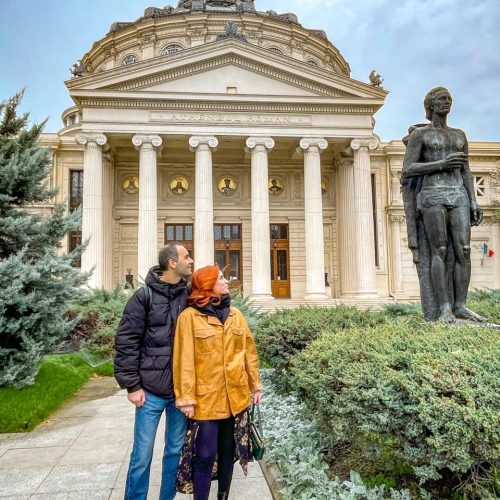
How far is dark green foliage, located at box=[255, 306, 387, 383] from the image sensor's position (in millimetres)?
7262

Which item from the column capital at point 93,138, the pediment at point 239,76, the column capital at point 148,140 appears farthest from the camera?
the pediment at point 239,76

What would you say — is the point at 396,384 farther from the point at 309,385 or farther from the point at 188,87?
the point at 188,87

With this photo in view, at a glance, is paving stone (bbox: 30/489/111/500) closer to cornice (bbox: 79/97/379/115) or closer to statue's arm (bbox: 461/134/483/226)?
statue's arm (bbox: 461/134/483/226)

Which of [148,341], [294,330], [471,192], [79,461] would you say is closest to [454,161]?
[471,192]

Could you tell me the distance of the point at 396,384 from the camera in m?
3.31

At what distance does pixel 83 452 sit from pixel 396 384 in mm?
4284

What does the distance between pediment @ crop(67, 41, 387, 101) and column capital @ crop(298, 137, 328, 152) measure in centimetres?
272

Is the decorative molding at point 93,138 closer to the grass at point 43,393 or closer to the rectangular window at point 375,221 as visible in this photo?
the grass at point 43,393

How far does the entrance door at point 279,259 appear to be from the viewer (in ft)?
99.0

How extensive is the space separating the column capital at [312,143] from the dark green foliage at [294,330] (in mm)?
18630

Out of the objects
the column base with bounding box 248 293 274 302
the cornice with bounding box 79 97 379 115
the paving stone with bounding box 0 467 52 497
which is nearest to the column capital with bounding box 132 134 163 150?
the cornice with bounding box 79 97 379 115

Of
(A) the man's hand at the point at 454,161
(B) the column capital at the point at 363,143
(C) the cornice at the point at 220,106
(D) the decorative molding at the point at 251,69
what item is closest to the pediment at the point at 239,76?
(D) the decorative molding at the point at 251,69

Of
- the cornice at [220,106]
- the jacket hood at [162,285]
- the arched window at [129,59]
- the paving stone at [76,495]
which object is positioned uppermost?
the arched window at [129,59]

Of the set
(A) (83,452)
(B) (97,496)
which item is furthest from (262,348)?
(B) (97,496)
